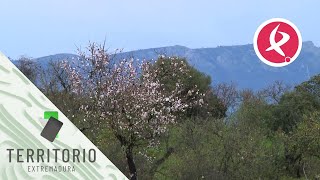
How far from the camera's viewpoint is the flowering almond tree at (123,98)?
613 inches

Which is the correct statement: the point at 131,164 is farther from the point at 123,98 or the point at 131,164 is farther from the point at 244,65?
the point at 244,65

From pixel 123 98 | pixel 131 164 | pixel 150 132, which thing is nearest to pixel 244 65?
pixel 150 132

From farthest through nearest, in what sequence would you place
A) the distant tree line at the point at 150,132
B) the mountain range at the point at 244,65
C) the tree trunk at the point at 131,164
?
the mountain range at the point at 244,65, the distant tree line at the point at 150,132, the tree trunk at the point at 131,164

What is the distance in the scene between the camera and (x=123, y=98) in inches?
623

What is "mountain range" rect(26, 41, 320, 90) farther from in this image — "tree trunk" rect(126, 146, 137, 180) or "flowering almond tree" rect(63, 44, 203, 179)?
"tree trunk" rect(126, 146, 137, 180)

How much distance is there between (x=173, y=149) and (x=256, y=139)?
128 inches

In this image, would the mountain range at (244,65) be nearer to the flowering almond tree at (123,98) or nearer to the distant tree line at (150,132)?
the distant tree line at (150,132)

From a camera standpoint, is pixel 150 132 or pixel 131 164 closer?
pixel 131 164

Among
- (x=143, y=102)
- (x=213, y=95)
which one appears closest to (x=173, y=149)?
(x=143, y=102)

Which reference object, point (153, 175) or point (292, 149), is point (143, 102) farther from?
point (292, 149)

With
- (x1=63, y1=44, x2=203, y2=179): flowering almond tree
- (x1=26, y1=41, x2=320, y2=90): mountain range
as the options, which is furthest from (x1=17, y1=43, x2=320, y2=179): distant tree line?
(x1=26, y1=41, x2=320, y2=90): mountain range

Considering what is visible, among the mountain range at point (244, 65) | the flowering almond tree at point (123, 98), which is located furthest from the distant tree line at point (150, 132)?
the mountain range at point (244, 65)

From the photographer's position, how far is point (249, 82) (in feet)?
267

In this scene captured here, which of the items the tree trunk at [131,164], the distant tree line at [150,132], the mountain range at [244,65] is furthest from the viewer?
the mountain range at [244,65]
